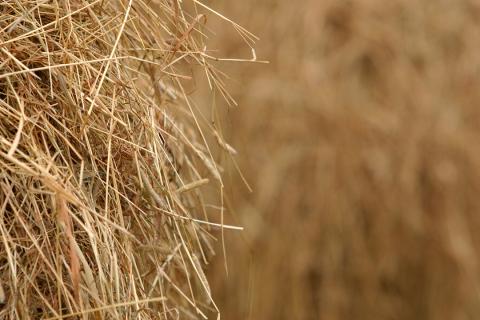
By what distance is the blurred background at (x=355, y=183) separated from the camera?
7.45 feet

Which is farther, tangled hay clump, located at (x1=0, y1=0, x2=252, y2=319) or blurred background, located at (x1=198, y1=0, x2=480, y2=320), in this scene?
blurred background, located at (x1=198, y1=0, x2=480, y2=320)

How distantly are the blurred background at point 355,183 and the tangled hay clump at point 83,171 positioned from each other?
1.42 metres

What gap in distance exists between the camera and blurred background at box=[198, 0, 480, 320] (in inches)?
89.4

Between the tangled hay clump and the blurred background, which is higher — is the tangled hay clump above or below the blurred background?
above

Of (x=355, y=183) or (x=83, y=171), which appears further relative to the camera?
(x=355, y=183)

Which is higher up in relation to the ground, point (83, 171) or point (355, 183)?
point (83, 171)

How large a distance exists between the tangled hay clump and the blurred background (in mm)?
1415

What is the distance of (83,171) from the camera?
755mm

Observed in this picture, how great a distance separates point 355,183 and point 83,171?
159 cm

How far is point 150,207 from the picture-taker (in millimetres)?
803

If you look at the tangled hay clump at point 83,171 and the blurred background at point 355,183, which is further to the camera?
the blurred background at point 355,183

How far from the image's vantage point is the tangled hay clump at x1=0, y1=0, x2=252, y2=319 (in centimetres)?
71

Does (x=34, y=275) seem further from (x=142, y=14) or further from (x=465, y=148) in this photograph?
(x=465, y=148)

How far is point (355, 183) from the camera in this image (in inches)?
90.4
